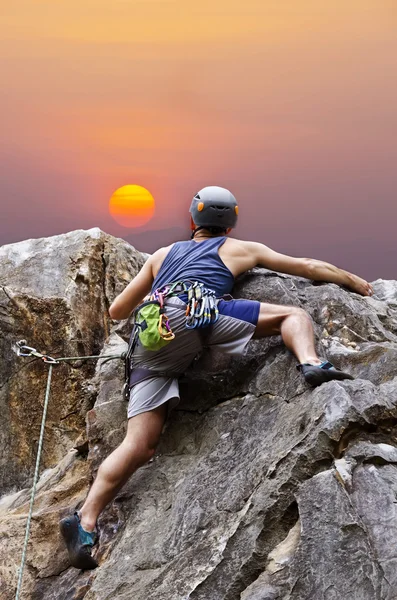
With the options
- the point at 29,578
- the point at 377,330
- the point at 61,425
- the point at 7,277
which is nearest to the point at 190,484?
the point at 29,578

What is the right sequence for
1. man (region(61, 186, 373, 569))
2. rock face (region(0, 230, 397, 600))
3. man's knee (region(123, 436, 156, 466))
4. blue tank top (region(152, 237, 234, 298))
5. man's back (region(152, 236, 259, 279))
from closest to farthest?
1. rock face (region(0, 230, 397, 600))
2. man (region(61, 186, 373, 569))
3. man's knee (region(123, 436, 156, 466))
4. blue tank top (region(152, 237, 234, 298))
5. man's back (region(152, 236, 259, 279))

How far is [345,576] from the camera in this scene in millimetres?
5598

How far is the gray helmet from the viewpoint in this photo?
323 inches

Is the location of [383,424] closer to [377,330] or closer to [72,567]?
[377,330]

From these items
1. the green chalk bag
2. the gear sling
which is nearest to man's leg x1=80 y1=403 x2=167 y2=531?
the gear sling

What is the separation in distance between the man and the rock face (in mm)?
203

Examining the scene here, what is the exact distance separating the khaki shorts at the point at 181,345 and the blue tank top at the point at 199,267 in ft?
0.99

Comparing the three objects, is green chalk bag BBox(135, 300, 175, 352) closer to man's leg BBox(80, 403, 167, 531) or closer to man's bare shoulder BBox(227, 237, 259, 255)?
man's leg BBox(80, 403, 167, 531)

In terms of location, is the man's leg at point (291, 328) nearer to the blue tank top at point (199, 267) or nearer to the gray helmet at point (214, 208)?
the blue tank top at point (199, 267)

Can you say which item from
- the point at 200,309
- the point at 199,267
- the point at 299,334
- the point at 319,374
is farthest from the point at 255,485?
the point at 199,267

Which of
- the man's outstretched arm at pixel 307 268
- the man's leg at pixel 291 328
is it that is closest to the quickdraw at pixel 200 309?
the man's leg at pixel 291 328

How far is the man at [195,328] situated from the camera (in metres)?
7.17

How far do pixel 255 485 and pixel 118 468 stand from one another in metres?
1.37

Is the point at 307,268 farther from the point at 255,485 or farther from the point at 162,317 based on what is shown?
the point at 255,485
